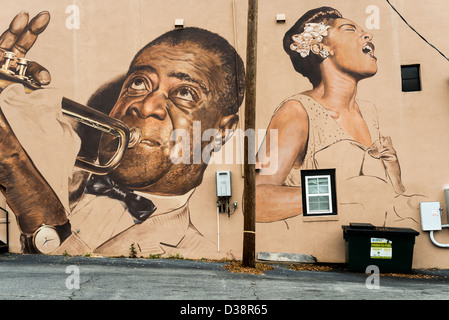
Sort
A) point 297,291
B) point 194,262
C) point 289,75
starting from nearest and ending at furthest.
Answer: point 297,291, point 194,262, point 289,75

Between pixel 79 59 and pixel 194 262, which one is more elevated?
pixel 79 59

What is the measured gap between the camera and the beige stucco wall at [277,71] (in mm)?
10758

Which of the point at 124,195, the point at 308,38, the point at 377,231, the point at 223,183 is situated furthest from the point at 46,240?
the point at 308,38

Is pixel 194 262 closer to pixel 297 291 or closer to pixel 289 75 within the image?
pixel 297 291

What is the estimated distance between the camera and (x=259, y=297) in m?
7.01

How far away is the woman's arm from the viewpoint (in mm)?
10922

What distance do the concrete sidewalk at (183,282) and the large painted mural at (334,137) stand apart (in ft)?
5.32

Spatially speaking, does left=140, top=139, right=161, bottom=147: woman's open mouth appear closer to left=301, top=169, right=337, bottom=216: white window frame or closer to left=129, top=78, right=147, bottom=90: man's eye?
left=129, top=78, right=147, bottom=90: man's eye

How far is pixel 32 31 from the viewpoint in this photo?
38.6 feet

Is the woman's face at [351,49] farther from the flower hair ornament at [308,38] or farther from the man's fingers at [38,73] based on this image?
the man's fingers at [38,73]

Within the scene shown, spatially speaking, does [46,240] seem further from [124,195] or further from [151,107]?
[151,107]

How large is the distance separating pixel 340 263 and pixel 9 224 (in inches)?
338

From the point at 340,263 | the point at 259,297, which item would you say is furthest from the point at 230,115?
the point at 259,297

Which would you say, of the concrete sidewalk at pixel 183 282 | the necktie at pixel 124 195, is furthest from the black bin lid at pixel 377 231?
the necktie at pixel 124 195
